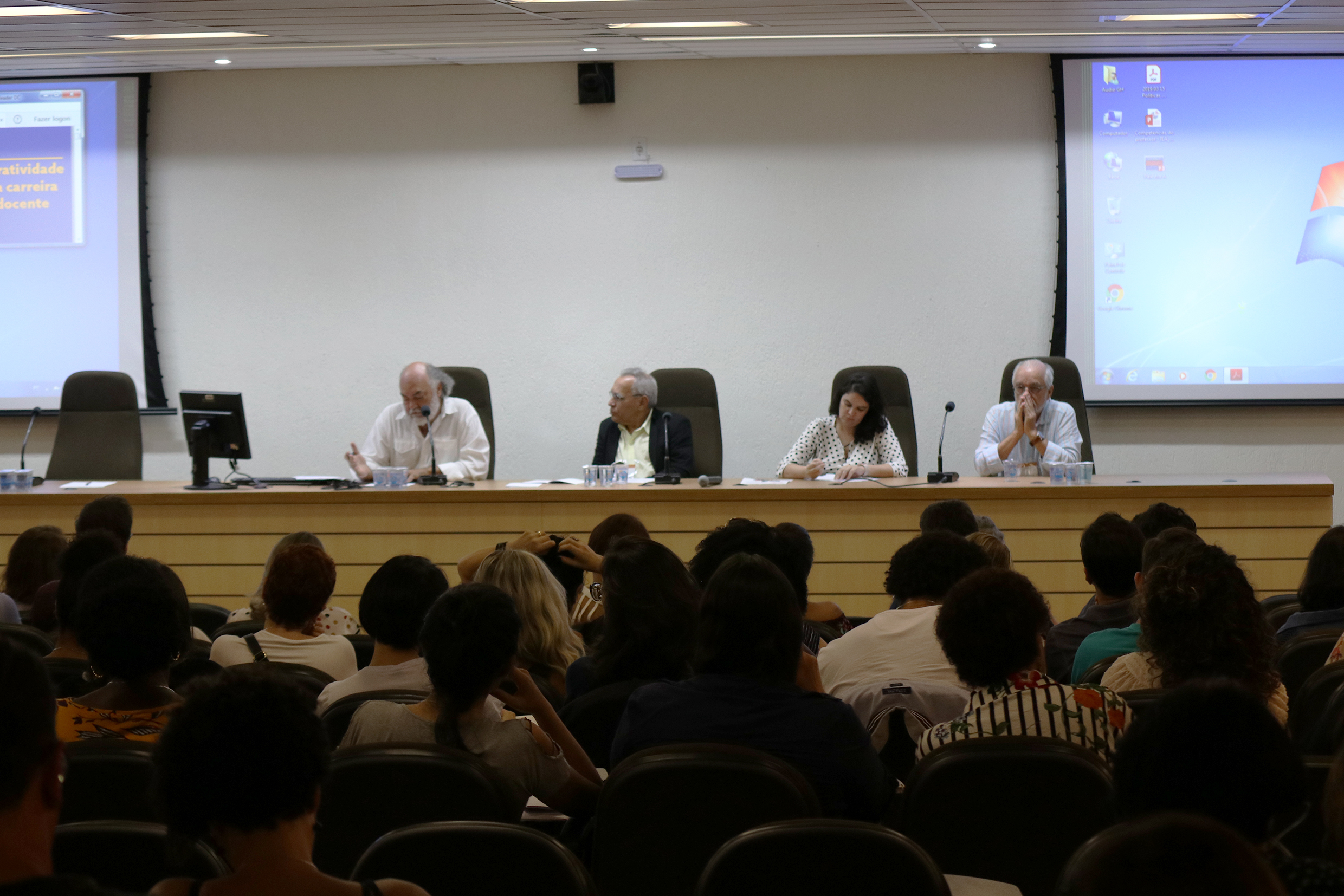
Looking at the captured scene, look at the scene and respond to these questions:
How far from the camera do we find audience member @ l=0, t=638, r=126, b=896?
0.99 m

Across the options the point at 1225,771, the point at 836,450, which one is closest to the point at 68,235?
the point at 836,450

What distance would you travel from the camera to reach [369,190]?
23.7 feet

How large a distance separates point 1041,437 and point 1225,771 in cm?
473

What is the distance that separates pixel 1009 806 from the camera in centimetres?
181

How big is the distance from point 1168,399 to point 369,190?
4.70m

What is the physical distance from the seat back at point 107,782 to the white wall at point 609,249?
5375 mm

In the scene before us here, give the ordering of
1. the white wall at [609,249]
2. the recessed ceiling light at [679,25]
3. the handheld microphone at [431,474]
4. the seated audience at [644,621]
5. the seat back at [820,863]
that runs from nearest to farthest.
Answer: the seat back at [820,863], the seated audience at [644,621], the handheld microphone at [431,474], the recessed ceiling light at [679,25], the white wall at [609,249]

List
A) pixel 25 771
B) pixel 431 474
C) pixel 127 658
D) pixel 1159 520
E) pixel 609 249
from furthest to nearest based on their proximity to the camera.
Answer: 1. pixel 609 249
2. pixel 431 474
3. pixel 1159 520
4. pixel 127 658
5. pixel 25 771

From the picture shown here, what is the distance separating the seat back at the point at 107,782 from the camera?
6.05 feet

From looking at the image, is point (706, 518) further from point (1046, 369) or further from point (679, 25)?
point (679, 25)

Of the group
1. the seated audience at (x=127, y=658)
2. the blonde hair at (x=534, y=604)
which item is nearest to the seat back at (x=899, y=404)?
the blonde hair at (x=534, y=604)

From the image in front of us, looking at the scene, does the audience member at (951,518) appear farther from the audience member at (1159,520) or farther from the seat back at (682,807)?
the seat back at (682,807)

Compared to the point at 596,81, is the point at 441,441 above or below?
below

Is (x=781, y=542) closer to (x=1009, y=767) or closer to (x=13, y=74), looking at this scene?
(x=1009, y=767)
